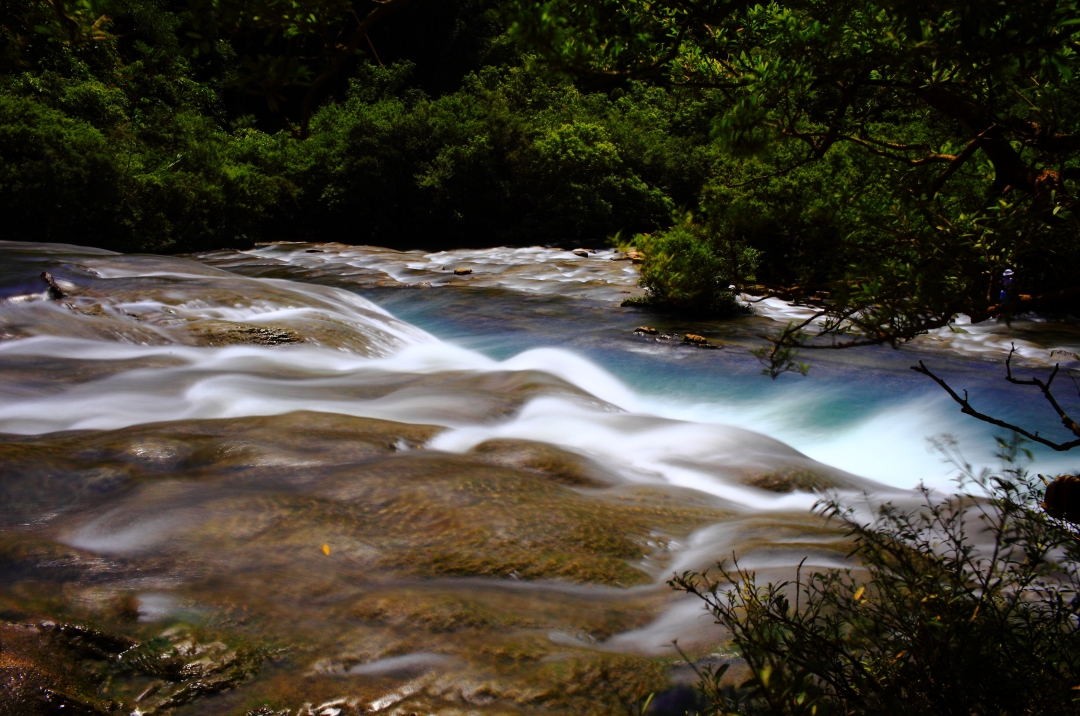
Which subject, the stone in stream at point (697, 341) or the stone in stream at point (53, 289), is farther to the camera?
the stone in stream at point (697, 341)

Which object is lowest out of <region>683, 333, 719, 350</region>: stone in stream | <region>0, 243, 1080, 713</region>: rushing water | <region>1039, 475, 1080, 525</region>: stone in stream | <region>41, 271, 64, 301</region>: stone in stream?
<region>683, 333, 719, 350</region>: stone in stream

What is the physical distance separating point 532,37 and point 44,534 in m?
3.13

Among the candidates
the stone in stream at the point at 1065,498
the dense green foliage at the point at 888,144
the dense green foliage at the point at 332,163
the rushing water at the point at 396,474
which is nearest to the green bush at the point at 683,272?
the rushing water at the point at 396,474

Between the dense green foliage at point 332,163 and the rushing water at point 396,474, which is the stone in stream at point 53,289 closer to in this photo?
the rushing water at point 396,474

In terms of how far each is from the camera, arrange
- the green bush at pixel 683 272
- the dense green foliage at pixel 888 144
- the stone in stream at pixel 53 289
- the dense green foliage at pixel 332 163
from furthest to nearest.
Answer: the dense green foliage at pixel 332 163
the green bush at pixel 683 272
the stone in stream at pixel 53 289
the dense green foliage at pixel 888 144

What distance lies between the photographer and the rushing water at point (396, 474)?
3.02 metres

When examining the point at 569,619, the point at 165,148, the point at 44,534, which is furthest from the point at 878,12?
the point at 165,148

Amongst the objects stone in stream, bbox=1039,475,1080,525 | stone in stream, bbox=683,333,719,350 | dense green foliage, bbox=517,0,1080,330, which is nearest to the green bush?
stone in stream, bbox=683,333,719,350

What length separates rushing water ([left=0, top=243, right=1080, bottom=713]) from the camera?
3.02 m

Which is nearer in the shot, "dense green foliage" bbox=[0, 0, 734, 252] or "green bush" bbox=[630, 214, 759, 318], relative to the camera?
"green bush" bbox=[630, 214, 759, 318]

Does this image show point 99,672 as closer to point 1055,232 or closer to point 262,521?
point 262,521

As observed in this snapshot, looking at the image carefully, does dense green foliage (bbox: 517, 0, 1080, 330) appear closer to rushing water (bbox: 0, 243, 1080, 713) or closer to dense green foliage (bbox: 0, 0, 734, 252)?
rushing water (bbox: 0, 243, 1080, 713)

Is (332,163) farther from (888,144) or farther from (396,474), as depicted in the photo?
(888,144)

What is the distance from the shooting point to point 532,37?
2914 millimetres
